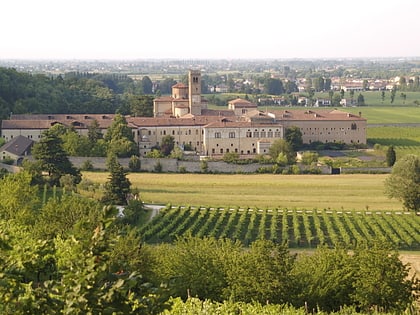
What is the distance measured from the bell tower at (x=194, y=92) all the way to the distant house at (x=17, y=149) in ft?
43.4

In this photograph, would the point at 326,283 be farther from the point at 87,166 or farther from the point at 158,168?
the point at 87,166

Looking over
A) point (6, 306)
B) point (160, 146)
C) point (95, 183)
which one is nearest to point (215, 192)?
point (95, 183)

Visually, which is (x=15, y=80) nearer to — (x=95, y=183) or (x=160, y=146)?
(x=160, y=146)

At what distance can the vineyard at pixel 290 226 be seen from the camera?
25.9 m

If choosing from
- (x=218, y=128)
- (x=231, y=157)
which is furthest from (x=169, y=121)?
(x=231, y=157)

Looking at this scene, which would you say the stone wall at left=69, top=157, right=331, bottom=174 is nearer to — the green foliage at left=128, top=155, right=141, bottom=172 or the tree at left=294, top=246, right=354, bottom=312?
the green foliage at left=128, top=155, right=141, bottom=172

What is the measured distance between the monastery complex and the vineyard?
17060mm

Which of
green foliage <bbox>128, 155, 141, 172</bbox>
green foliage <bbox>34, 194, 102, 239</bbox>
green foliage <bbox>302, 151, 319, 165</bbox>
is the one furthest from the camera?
green foliage <bbox>302, 151, 319, 165</bbox>

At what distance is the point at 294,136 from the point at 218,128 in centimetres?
541

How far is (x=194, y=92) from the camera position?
54.5 m

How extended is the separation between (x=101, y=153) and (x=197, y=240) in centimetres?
2479

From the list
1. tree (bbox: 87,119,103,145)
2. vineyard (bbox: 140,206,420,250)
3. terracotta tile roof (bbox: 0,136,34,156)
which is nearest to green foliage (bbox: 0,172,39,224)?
vineyard (bbox: 140,206,420,250)

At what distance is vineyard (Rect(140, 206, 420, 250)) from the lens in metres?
25.9

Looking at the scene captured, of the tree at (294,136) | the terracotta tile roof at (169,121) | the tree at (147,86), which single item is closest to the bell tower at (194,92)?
the terracotta tile roof at (169,121)
